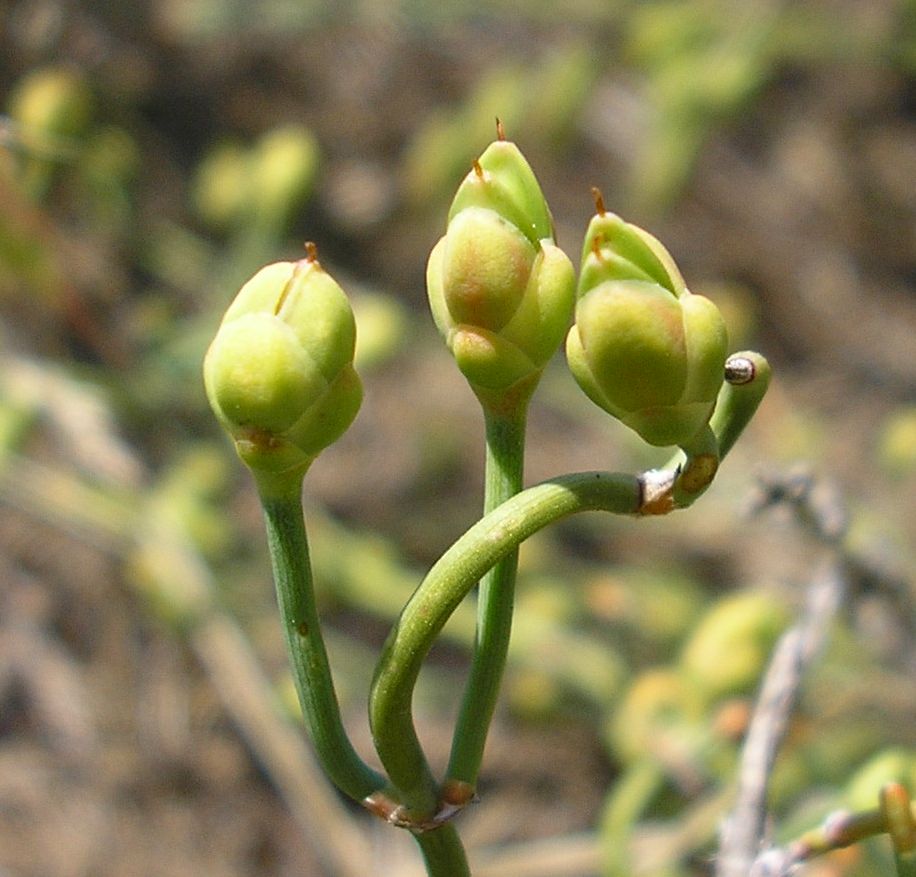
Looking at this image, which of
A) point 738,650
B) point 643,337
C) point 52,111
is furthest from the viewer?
point 52,111

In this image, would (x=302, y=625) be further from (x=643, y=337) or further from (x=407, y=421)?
(x=407, y=421)

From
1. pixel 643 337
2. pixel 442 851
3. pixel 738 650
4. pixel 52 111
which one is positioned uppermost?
pixel 52 111

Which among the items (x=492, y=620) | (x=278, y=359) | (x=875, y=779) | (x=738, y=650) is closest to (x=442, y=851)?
(x=492, y=620)

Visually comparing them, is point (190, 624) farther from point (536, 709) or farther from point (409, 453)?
point (409, 453)

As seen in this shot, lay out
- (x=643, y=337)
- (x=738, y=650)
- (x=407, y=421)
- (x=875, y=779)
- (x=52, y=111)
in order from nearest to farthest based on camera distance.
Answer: (x=643, y=337) < (x=875, y=779) < (x=738, y=650) < (x=52, y=111) < (x=407, y=421)

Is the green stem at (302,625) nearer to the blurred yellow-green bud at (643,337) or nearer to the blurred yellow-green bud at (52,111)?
the blurred yellow-green bud at (643,337)

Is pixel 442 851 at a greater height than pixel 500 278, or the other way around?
pixel 500 278

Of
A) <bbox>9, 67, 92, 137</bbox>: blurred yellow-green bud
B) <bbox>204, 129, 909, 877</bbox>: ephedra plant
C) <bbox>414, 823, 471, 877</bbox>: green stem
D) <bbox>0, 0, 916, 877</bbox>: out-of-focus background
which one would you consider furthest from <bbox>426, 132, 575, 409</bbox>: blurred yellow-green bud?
<bbox>9, 67, 92, 137</bbox>: blurred yellow-green bud

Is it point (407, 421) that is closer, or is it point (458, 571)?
point (458, 571)
